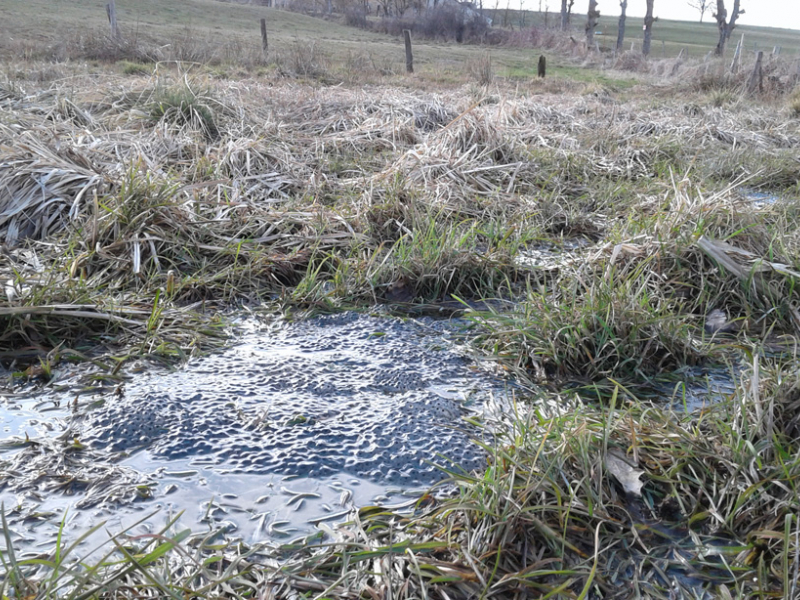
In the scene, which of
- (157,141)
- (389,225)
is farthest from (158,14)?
(389,225)

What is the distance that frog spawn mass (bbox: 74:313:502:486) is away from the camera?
69.0 inches

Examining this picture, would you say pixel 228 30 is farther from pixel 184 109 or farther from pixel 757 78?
pixel 184 109

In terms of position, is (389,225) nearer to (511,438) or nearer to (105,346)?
(105,346)

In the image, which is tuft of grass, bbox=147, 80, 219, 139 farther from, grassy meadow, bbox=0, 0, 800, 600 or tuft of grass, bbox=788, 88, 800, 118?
tuft of grass, bbox=788, 88, 800, 118

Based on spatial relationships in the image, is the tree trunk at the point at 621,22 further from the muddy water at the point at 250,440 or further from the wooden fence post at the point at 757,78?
the muddy water at the point at 250,440

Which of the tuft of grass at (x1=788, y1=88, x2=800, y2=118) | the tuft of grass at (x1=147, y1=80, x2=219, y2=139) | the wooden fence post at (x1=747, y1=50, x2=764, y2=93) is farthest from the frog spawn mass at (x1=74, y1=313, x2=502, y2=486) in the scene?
the wooden fence post at (x1=747, y1=50, x2=764, y2=93)

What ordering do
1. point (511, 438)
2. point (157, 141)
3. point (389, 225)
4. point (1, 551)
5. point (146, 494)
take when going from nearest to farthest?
1. point (1, 551)
2. point (146, 494)
3. point (511, 438)
4. point (389, 225)
5. point (157, 141)

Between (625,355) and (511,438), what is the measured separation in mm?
721

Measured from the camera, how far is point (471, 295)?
9.69 ft

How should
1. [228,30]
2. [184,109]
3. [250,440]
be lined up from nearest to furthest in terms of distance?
[250,440]
[184,109]
[228,30]

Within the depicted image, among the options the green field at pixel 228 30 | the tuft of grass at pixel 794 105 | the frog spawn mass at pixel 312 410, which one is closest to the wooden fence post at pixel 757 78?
the tuft of grass at pixel 794 105

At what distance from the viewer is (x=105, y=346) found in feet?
7.55

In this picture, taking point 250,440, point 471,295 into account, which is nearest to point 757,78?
point 471,295

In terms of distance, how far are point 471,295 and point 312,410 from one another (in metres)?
1.21
